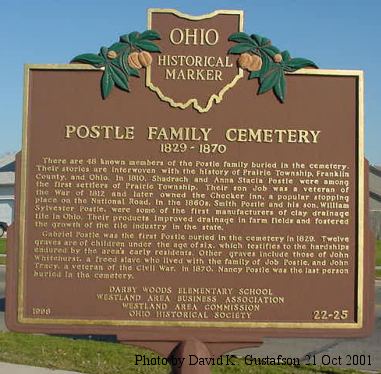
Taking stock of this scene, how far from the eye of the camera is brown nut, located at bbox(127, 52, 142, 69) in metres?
4.53

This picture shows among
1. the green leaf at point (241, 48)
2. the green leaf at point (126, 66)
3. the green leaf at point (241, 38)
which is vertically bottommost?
the green leaf at point (126, 66)

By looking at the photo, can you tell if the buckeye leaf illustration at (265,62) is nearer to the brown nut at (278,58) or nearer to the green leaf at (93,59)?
the brown nut at (278,58)

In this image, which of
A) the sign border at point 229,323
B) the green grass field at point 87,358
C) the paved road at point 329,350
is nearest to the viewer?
the sign border at point 229,323

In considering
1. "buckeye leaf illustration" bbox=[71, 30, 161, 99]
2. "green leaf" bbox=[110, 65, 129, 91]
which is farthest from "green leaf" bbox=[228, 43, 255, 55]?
"green leaf" bbox=[110, 65, 129, 91]

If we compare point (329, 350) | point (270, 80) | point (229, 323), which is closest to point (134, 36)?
point (270, 80)

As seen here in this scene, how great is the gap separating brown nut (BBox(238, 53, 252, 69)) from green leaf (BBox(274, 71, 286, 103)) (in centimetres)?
24

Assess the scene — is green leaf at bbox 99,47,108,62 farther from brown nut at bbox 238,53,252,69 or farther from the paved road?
the paved road

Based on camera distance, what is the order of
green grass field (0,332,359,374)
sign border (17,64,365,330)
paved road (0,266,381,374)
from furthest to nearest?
1. paved road (0,266,381,374)
2. green grass field (0,332,359,374)
3. sign border (17,64,365,330)

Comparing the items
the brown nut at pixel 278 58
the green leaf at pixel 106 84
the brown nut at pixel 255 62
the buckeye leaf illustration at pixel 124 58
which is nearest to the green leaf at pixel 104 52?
the buckeye leaf illustration at pixel 124 58

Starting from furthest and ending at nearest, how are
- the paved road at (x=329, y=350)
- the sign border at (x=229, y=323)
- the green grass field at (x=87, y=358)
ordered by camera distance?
the paved road at (x=329, y=350) < the green grass field at (x=87, y=358) < the sign border at (x=229, y=323)

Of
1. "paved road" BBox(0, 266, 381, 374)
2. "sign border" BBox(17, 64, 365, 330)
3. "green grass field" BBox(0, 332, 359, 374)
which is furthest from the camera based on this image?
"paved road" BBox(0, 266, 381, 374)

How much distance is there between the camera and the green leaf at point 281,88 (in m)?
4.53

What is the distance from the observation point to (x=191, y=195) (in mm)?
4488

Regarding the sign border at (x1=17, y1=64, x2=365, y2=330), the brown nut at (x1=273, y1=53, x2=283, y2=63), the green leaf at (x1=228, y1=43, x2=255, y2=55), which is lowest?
the sign border at (x1=17, y1=64, x2=365, y2=330)
